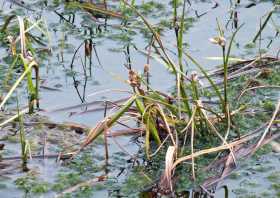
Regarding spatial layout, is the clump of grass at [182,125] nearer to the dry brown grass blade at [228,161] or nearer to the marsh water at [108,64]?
the dry brown grass blade at [228,161]

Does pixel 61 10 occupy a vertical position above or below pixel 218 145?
above

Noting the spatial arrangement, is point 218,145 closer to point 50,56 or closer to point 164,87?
point 164,87

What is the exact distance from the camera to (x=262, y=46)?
4504 mm

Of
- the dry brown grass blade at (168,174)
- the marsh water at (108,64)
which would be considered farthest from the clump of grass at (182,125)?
the marsh water at (108,64)

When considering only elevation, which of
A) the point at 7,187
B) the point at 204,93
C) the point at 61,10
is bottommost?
the point at 7,187

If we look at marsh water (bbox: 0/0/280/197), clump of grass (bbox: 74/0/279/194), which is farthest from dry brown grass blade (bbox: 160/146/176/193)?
marsh water (bbox: 0/0/280/197)

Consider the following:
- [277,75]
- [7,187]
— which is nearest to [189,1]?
[277,75]

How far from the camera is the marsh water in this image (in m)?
3.32

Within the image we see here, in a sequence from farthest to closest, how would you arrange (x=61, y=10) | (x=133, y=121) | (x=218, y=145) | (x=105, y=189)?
(x=61, y=10) < (x=133, y=121) < (x=218, y=145) < (x=105, y=189)

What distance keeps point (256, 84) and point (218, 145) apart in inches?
28.0

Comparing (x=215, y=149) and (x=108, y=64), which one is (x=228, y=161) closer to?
(x=215, y=149)

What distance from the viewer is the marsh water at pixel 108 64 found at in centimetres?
332

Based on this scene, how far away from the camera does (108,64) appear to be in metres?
4.30

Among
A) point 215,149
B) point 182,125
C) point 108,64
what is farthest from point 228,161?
point 108,64
